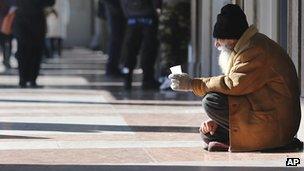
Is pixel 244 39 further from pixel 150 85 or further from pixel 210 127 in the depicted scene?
pixel 150 85

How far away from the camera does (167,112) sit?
8.88m

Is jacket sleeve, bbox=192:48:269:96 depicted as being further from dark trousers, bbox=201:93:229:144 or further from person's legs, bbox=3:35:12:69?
person's legs, bbox=3:35:12:69

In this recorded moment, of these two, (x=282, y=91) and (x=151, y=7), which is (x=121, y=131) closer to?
(x=282, y=91)

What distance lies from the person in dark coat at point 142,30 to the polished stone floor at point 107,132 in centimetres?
54

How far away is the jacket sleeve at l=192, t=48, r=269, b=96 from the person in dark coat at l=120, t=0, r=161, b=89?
5664 mm

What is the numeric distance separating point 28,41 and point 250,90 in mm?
7420

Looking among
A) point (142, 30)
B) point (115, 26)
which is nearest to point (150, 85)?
point (142, 30)

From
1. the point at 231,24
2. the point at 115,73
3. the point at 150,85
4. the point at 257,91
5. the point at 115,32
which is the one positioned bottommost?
the point at 115,73

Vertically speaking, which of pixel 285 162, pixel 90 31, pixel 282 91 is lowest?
pixel 90 31

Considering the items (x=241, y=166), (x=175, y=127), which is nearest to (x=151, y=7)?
(x=175, y=127)

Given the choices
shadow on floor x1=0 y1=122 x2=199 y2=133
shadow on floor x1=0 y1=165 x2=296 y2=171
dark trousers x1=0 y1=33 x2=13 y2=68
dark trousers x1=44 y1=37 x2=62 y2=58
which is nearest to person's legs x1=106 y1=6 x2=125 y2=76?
dark trousers x1=0 y1=33 x2=13 y2=68

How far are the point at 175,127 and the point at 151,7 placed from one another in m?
4.20

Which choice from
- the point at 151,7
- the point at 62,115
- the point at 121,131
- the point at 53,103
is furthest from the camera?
the point at 151,7

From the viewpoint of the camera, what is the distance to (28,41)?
12617mm
